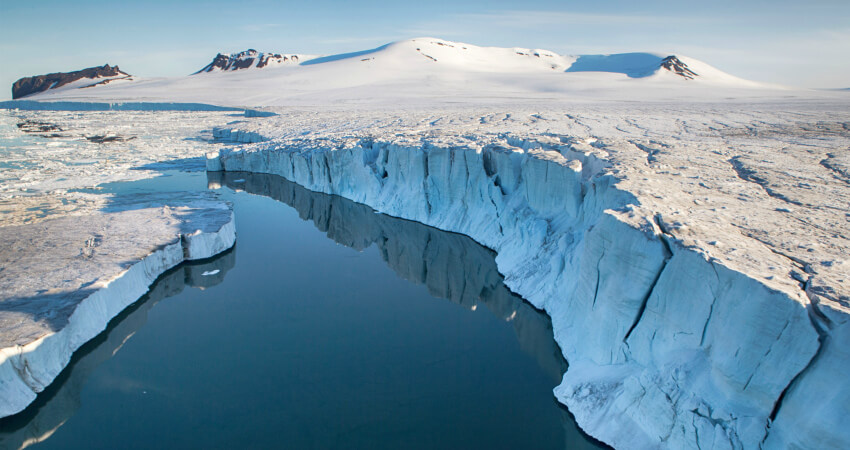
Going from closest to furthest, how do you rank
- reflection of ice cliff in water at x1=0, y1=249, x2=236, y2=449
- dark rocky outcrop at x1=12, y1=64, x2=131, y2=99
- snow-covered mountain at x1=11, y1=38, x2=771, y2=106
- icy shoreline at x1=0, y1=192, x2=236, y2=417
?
reflection of ice cliff in water at x1=0, y1=249, x2=236, y2=449 < icy shoreline at x1=0, y1=192, x2=236, y2=417 < snow-covered mountain at x1=11, y1=38, x2=771, y2=106 < dark rocky outcrop at x1=12, y1=64, x2=131, y2=99

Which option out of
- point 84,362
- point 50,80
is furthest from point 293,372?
point 50,80

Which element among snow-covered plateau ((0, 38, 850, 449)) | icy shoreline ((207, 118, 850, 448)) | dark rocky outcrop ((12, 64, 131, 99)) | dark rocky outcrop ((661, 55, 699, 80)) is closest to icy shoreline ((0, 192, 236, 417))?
snow-covered plateau ((0, 38, 850, 449))

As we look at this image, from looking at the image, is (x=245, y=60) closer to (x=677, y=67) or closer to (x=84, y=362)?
(x=677, y=67)

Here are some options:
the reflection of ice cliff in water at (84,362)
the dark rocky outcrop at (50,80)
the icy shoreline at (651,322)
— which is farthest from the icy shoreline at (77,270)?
the dark rocky outcrop at (50,80)

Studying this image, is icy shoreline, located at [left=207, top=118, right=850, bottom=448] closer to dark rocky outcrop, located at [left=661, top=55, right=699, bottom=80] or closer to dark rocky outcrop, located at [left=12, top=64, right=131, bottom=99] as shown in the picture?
dark rocky outcrop, located at [left=661, top=55, right=699, bottom=80]

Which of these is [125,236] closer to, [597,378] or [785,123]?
[597,378]

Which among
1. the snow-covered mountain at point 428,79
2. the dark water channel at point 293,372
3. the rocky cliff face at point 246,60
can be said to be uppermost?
the rocky cliff face at point 246,60

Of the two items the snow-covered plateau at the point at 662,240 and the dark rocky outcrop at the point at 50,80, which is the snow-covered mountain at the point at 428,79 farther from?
the snow-covered plateau at the point at 662,240
